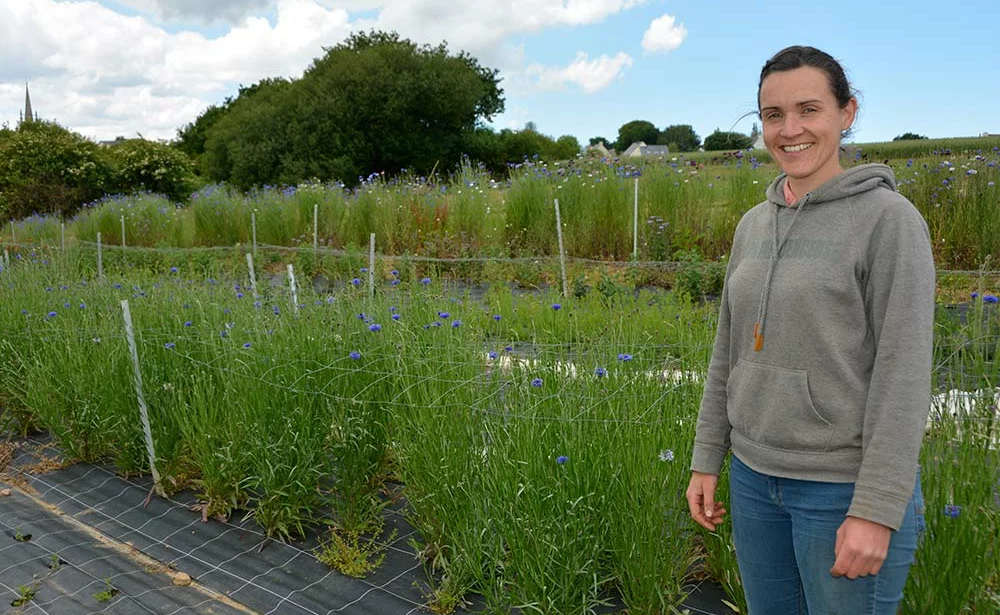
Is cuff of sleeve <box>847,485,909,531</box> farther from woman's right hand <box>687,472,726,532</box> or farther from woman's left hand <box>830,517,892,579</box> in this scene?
woman's right hand <box>687,472,726,532</box>

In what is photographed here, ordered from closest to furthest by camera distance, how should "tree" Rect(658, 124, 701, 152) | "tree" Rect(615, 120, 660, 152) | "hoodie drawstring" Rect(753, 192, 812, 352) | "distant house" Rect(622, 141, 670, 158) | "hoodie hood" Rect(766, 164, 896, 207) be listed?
"hoodie hood" Rect(766, 164, 896, 207)
"hoodie drawstring" Rect(753, 192, 812, 352)
"distant house" Rect(622, 141, 670, 158)
"tree" Rect(658, 124, 701, 152)
"tree" Rect(615, 120, 660, 152)

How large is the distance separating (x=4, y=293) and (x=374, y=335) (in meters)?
3.31

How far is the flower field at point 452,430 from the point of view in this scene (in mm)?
2262

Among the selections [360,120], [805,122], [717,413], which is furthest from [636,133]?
[805,122]

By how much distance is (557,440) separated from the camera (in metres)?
2.41

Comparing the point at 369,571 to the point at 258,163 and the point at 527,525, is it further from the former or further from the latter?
the point at 258,163

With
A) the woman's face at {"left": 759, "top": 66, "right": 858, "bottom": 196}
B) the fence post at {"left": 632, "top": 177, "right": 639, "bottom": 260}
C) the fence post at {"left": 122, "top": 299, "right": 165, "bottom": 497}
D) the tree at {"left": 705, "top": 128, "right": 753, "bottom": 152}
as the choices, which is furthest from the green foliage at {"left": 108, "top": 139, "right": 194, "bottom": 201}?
the woman's face at {"left": 759, "top": 66, "right": 858, "bottom": 196}

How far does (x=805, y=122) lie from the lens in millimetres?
1393

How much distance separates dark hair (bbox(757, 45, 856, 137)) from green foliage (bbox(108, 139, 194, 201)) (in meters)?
21.8

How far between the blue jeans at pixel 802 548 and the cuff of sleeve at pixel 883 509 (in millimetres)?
79

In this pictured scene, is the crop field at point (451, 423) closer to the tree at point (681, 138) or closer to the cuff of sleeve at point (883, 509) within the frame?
the cuff of sleeve at point (883, 509)

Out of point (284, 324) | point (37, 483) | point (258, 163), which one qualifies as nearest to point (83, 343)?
point (37, 483)

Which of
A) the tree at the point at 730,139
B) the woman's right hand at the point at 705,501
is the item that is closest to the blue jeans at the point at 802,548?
the woman's right hand at the point at 705,501

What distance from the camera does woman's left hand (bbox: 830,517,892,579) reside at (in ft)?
4.04
